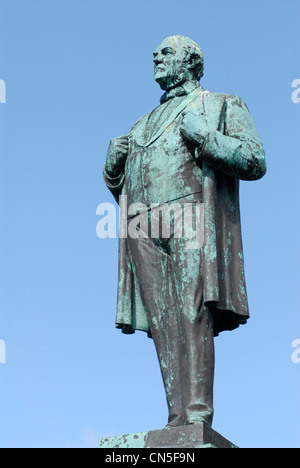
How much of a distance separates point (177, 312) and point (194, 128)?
1.74m

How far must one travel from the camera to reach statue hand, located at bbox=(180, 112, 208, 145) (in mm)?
10766

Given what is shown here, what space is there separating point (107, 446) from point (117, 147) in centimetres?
307

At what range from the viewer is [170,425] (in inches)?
408

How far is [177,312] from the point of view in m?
10.8

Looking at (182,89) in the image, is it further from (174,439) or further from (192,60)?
(174,439)

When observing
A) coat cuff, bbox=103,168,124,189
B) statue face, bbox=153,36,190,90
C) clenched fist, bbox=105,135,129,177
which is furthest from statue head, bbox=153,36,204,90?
coat cuff, bbox=103,168,124,189

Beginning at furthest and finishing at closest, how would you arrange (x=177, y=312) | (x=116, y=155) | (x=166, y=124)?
(x=116, y=155) → (x=166, y=124) → (x=177, y=312)

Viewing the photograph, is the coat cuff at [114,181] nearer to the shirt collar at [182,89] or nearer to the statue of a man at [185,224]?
the statue of a man at [185,224]

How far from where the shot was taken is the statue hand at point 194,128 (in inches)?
424

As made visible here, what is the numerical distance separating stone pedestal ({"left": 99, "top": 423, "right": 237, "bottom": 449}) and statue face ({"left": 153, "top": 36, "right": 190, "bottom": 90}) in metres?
3.62

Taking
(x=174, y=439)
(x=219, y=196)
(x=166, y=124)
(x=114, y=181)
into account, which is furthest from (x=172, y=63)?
(x=174, y=439)

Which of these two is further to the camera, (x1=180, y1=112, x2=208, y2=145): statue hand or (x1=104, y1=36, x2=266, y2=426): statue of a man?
(x1=180, y1=112, x2=208, y2=145): statue hand

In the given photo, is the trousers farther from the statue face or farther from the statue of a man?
the statue face
